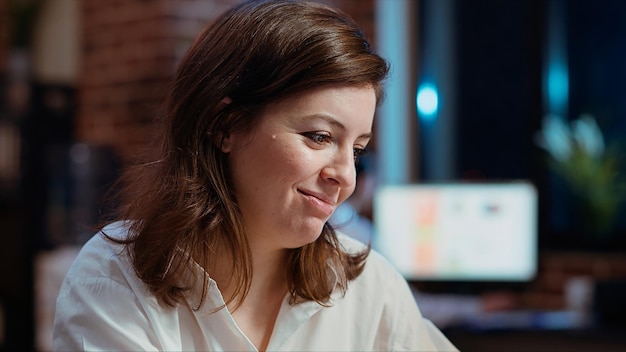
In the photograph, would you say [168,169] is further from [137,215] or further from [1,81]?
[1,81]

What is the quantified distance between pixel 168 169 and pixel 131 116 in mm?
2721

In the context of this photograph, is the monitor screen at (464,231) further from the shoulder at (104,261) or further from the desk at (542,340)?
the shoulder at (104,261)

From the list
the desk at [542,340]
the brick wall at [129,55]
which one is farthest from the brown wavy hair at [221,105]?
the brick wall at [129,55]

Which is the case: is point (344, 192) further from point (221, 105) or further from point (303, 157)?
→ point (221, 105)

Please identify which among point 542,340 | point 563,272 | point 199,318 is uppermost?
point 199,318

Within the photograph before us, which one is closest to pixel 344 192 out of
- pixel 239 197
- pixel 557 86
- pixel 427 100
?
pixel 239 197

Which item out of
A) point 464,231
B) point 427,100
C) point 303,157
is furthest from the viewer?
point 427,100

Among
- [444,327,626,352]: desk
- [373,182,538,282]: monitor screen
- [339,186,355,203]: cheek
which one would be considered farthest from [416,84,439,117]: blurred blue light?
[339,186,355,203]: cheek

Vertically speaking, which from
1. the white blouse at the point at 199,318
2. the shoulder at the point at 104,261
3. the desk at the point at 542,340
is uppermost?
the shoulder at the point at 104,261

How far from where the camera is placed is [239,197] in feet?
3.88

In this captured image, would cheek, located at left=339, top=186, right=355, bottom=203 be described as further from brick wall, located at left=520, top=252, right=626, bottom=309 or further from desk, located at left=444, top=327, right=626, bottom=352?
brick wall, located at left=520, top=252, right=626, bottom=309

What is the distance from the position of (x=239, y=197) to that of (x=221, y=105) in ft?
0.42

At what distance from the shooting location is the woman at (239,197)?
1.12 meters

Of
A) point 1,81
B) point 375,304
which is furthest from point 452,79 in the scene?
point 375,304
